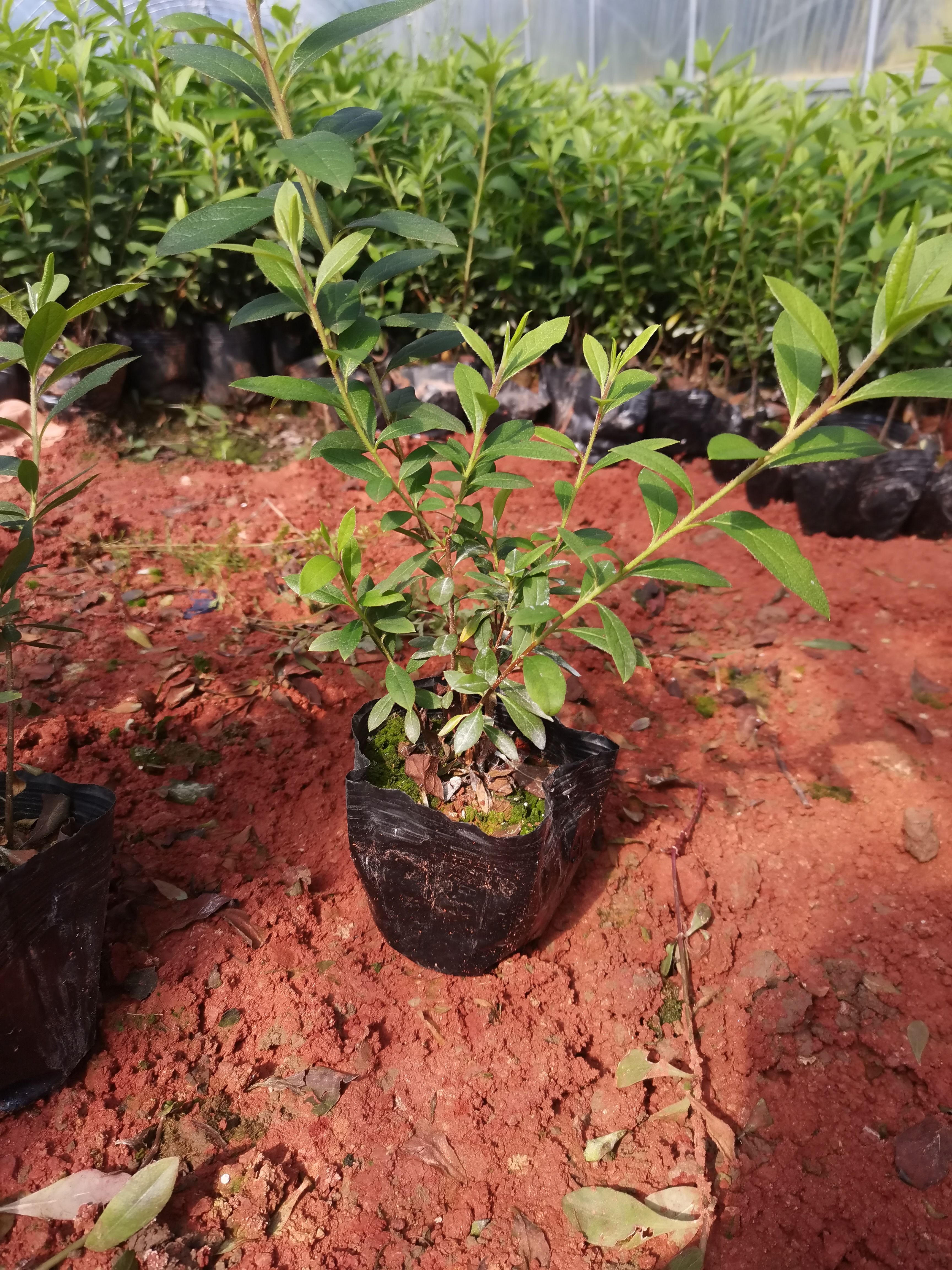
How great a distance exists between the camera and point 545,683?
1407 mm

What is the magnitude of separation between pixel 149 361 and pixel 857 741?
3.79m

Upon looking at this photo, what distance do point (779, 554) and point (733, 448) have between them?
170 mm

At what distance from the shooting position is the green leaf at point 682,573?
136 cm

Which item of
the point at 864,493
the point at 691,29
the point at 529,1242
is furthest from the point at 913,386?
the point at 691,29

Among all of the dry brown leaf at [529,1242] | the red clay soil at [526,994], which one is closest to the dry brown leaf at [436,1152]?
the red clay soil at [526,994]

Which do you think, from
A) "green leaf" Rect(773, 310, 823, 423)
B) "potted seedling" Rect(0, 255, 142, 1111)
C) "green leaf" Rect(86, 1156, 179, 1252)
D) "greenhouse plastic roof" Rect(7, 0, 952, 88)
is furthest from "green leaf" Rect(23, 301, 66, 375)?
"greenhouse plastic roof" Rect(7, 0, 952, 88)

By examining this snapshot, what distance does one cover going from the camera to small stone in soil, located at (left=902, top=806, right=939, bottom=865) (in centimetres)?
201

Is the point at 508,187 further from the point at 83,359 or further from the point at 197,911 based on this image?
the point at 197,911

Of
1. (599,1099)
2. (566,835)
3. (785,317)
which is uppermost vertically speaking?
(785,317)

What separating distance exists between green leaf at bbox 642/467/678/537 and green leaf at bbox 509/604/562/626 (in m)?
0.22

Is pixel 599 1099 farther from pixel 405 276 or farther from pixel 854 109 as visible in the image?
pixel 854 109

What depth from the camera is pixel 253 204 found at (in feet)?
4.44

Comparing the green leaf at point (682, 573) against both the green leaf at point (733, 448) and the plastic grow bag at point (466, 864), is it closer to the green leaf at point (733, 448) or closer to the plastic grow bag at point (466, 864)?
the green leaf at point (733, 448)

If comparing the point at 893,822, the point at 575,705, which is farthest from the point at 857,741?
the point at 575,705
